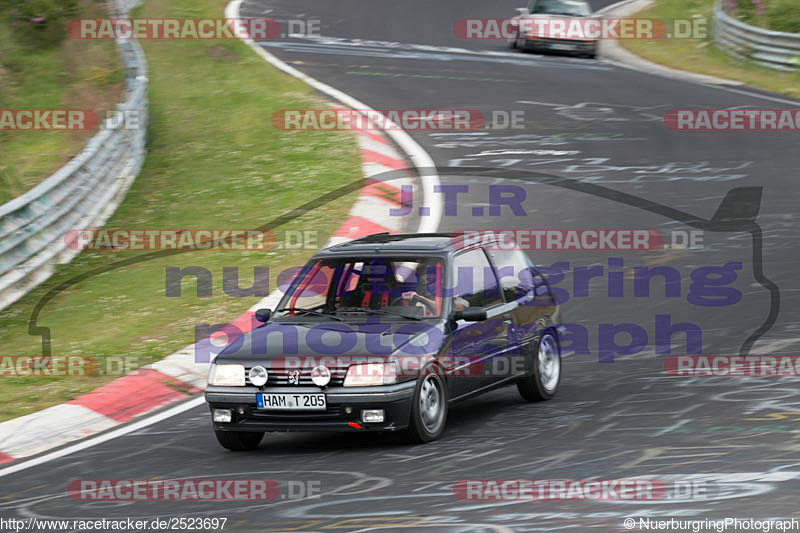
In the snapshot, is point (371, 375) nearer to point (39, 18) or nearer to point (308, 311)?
point (308, 311)

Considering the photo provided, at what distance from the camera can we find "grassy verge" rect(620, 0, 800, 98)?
78.7 ft

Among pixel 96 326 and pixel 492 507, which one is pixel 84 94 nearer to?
pixel 96 326

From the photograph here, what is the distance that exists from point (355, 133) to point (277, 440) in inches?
432

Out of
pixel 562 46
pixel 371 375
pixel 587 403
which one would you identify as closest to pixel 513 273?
pixel 587 403

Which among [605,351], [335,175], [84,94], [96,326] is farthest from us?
[84,94]

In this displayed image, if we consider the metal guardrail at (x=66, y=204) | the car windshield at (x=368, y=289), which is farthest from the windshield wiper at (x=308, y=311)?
the metal guardrail at (x=66, y=204)

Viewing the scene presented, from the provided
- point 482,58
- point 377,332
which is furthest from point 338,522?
point 482,58

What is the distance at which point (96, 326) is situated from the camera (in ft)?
39.4

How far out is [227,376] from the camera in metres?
7.95

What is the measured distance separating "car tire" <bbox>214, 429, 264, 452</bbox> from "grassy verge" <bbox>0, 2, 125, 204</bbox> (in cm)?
864

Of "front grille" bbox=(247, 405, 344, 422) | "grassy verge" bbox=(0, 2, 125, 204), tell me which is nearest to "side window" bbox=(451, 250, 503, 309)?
"front grille" bbox=(247, 405, 344, 422)

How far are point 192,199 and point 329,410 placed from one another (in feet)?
30.6

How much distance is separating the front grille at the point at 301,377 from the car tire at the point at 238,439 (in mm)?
438

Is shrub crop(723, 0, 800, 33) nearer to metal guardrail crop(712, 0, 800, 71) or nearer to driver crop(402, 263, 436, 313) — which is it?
metal guardrail crop(712, 0, 800, 71)
